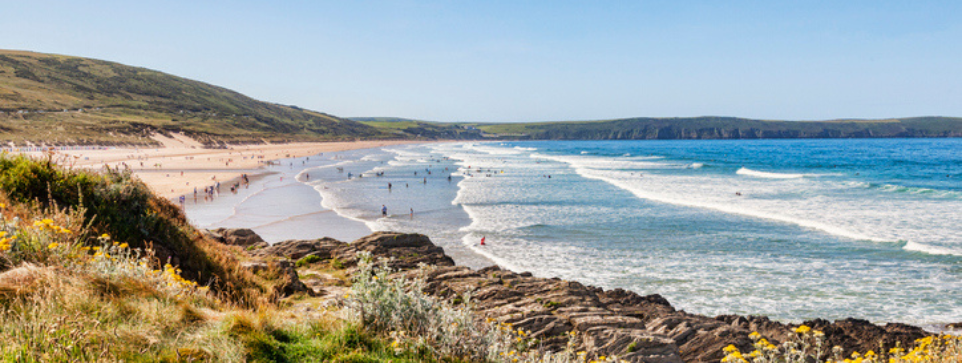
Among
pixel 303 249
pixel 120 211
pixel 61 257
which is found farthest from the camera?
pixel 303 249

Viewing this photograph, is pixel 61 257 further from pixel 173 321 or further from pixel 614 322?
pixel 614 322

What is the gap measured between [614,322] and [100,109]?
15811 cm

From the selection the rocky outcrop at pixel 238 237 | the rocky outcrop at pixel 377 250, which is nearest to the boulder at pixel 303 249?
the rocky outcrop at pixel 377 250

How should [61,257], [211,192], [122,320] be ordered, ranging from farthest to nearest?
[211,192], [61,257], [122,320]

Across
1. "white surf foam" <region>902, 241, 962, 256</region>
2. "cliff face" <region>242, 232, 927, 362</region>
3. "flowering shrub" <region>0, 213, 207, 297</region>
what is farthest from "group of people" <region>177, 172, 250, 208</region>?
"white surf foam" <region>902, 241, 962, 256</region>

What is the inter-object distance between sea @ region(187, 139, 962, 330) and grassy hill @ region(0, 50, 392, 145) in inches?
2727

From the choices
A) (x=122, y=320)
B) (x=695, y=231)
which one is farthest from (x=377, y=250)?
(x=695, y=231)

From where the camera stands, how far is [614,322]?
10289 mm

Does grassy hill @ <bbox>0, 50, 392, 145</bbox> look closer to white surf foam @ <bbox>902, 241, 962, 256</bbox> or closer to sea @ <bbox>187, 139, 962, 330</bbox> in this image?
sea @ <bbox>187, 139, 962, 330</bbox>

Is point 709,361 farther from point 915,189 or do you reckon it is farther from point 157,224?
point 915,189

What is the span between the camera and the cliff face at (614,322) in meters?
9.43

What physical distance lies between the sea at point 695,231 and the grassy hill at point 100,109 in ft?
227

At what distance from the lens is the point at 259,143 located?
13025 cm

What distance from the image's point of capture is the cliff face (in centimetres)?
943
